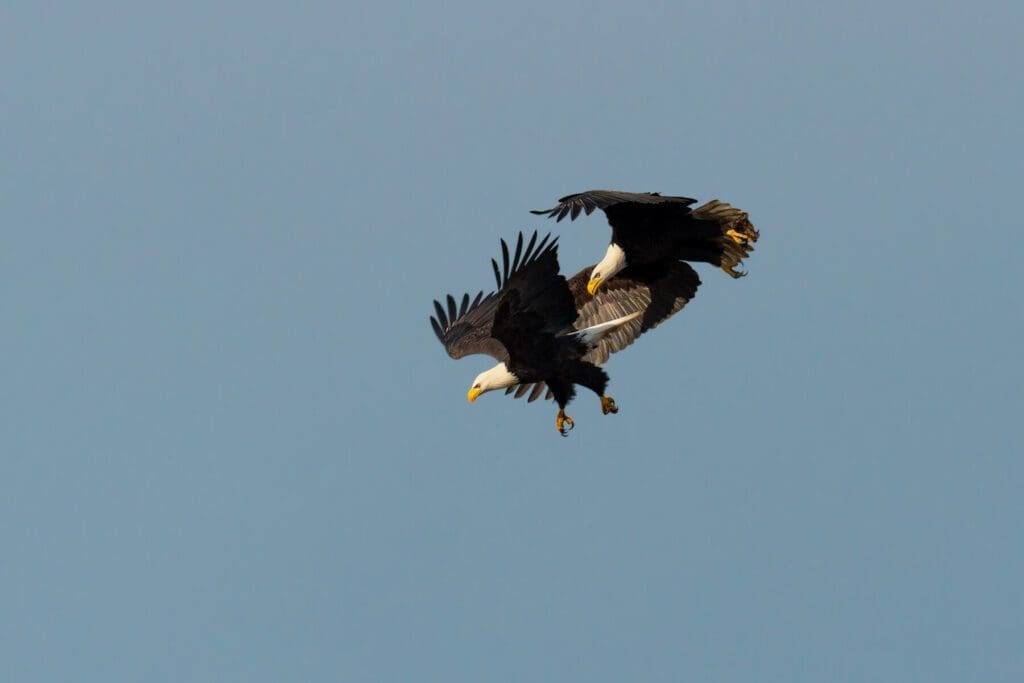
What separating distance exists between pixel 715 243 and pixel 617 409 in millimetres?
2099

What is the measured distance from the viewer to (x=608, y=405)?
61.2 feet

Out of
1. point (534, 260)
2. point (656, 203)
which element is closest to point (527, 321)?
point (534, 260)

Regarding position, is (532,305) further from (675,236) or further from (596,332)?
(675,236)

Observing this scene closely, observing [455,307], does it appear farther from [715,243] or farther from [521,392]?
[715,243]

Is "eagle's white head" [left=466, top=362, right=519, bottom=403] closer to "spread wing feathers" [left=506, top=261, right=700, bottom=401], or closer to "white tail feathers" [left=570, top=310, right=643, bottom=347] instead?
"white tail feathers" [left=570, top=310, right=643, bottom=347]

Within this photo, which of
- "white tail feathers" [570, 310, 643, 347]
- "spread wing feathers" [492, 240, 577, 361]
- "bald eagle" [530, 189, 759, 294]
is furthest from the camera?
"bald eagle" [530, 189, 759, 294]

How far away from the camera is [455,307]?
20359mm

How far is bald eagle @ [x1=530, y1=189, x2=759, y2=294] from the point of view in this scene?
19281mm

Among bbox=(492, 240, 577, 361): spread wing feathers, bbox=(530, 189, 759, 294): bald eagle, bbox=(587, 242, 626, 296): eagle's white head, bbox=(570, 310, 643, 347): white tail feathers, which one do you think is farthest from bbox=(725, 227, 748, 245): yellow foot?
bbox=(492, 240, 577, 361): spread wing feathers

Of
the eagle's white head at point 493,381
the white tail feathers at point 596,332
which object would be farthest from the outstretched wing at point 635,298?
the eagle's white head at point 493,381

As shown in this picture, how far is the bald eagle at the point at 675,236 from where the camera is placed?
1928cm

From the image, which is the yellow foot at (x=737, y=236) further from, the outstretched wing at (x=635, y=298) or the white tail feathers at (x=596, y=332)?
the white tail feathers at (x=596, y=332)

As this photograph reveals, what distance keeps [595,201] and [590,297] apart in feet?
7.60

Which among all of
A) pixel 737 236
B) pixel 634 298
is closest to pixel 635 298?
pixel 634 298
